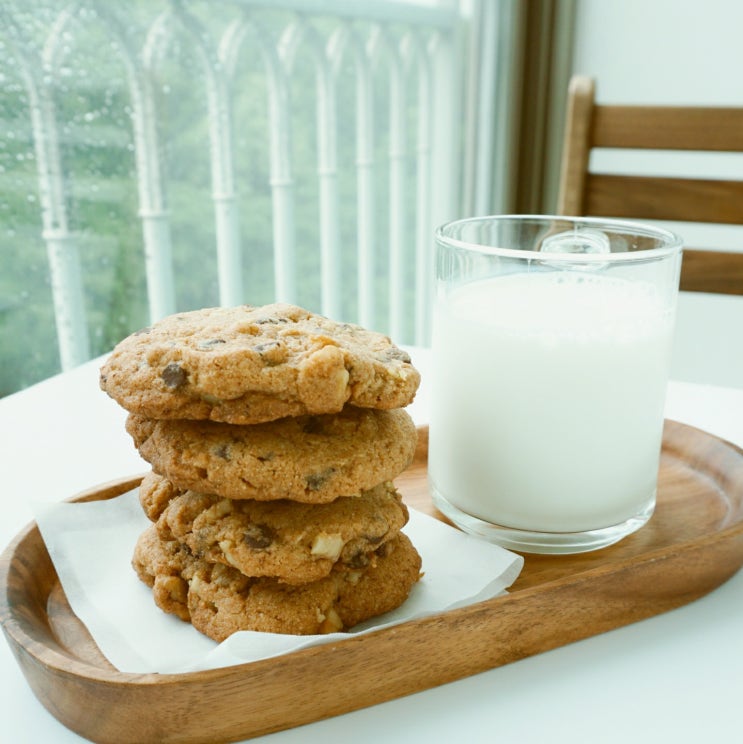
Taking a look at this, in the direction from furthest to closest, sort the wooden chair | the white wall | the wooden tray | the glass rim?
the white wall < the wooden chair < the glass rim < the wooden tray

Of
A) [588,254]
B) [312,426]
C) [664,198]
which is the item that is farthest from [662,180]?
[312,426]

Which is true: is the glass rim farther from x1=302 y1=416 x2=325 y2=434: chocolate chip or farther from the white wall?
the white wall

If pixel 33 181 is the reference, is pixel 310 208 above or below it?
below

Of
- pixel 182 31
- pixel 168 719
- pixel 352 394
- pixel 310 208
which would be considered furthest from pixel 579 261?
pixel 310 208

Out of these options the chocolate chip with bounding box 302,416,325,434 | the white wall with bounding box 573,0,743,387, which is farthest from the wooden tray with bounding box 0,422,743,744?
the white wall with bounding box 573,0,743,387

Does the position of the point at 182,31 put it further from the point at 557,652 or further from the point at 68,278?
the point at 557,652

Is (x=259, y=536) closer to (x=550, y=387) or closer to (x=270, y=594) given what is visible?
(x=270, y=594)
